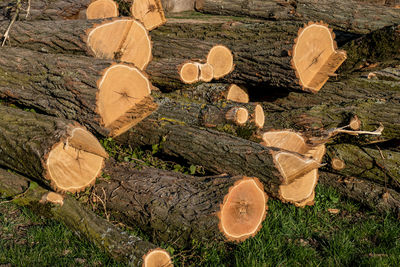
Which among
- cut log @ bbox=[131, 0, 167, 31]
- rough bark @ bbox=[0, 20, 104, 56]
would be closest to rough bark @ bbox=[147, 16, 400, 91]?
cut log @ bbox=[131, 0, 167, 31]

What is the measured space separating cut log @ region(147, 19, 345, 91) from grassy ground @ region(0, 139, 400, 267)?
133 cm

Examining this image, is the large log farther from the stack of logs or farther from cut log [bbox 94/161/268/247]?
cut log [bbox 94/161/268/247]

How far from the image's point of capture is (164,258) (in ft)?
9.80

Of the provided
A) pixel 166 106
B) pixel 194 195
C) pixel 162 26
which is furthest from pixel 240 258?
pixel 162 26

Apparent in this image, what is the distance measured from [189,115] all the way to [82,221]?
5.30 ft

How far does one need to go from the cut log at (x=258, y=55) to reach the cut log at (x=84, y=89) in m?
1.03

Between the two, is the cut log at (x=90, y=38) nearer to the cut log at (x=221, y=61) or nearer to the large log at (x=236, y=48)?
the large log at (x=236, y=48)

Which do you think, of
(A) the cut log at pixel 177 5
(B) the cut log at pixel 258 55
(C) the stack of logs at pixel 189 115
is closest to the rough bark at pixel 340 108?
(C) the stack of logs at pixel 189 115

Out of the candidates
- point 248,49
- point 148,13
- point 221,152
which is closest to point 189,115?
point 221,152

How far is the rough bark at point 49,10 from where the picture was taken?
5.30 metres

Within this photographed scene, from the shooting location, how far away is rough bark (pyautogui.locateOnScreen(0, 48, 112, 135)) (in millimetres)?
3695

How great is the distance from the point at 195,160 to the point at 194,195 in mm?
694

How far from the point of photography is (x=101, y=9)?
207 inches

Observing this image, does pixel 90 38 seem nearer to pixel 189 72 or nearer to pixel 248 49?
pixel 189 72
